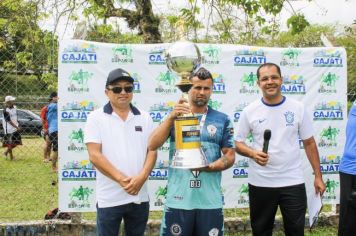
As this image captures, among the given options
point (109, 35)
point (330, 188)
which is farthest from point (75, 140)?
point (330, 188)

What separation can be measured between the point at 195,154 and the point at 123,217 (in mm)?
865

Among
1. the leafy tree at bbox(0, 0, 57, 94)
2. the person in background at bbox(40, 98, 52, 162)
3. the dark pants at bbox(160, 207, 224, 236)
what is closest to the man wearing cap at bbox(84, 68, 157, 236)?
the dark pants at bbox(160, 207, 224, 236)

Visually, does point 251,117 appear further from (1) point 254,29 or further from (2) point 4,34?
(2) point 4,34

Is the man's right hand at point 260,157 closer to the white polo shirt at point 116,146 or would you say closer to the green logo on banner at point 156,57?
the white polo shirt at point 116,146

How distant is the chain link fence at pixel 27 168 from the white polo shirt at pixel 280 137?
7.03 ft

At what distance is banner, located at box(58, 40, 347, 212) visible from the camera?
4.69m

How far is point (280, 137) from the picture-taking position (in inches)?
142

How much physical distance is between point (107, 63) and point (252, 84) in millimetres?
1631

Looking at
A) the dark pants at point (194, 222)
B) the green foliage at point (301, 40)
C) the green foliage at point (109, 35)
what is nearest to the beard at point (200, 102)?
the dark pants at point (194, 222)

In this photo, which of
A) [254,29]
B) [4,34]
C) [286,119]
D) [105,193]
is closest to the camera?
[105,193]

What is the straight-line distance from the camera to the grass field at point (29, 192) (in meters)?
5.75

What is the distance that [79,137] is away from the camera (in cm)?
472

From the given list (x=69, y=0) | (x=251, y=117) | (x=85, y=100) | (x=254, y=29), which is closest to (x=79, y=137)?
(x=85, y=100)

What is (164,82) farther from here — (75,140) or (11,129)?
(11,129)
